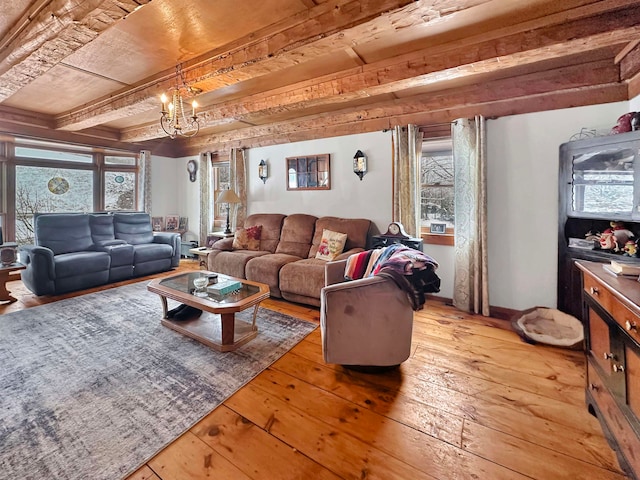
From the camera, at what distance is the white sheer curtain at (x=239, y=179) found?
521 centimetres

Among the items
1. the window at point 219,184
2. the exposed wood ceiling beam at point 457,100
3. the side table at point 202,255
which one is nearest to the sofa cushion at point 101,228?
the side table at point 202,255

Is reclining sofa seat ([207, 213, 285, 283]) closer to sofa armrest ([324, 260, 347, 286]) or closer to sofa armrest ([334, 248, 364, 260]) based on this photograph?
sofa armrest ([334, 248, 364, 260])

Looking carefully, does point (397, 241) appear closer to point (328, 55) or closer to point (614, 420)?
point (328, 55)

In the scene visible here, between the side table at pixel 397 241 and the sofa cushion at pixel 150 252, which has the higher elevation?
the side table at pixel 397 241


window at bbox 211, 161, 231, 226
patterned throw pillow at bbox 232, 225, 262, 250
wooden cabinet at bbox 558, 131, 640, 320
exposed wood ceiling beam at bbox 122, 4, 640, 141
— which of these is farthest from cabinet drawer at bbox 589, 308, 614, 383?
window at bbox 211, 161, 231, 226

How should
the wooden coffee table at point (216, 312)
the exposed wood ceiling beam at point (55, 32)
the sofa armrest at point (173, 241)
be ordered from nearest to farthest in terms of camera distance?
the exposed wood ceiling beam at point (55, 32)
the wooden coffee table at point (216, 312)
the sofa armrest at point (173, 241)

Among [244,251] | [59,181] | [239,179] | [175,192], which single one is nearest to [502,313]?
[244,251]

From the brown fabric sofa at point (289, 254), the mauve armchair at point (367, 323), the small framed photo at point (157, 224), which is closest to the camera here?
the mauve armchair at point (367, 323)

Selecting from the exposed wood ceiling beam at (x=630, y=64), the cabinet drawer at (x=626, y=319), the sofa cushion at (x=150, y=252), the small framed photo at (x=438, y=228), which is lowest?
the cabinet drawer at (x=626, y=319)

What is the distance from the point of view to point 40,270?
139 inches

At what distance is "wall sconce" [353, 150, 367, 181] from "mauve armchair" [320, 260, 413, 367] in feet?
7.70

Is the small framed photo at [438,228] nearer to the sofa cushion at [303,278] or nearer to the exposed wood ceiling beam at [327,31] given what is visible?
the sofa cushion at [303,278]

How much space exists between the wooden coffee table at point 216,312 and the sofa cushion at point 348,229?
140cm

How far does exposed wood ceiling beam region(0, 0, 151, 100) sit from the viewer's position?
1.64m
